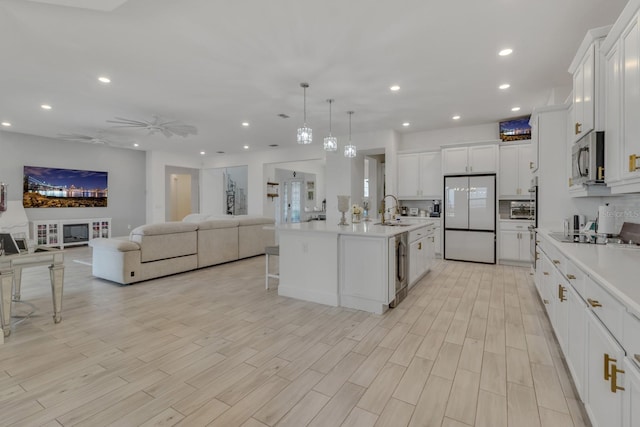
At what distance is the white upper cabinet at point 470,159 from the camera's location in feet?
19.1

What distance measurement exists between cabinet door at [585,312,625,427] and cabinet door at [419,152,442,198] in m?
5.26

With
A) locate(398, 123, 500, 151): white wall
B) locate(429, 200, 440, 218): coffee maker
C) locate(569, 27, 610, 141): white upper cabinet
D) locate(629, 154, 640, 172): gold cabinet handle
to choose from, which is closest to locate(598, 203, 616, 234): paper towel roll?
locate(569, 27, 610, 141): white upper cabinet

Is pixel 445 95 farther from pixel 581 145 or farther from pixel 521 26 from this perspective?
pixel 581 145

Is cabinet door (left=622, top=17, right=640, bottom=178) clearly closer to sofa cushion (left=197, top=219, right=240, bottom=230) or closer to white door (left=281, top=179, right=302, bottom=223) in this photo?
sofa cushion (left=197, top=219, right=240, bottom=230)

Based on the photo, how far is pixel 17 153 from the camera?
7.23 metres

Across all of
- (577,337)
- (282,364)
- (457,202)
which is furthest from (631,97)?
(457,202)

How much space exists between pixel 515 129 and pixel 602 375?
5795mm

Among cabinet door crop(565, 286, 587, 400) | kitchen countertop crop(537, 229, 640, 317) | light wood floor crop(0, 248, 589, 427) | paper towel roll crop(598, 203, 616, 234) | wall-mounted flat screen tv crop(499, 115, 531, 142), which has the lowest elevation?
light wood floor crop(0, 248, 589, 427)

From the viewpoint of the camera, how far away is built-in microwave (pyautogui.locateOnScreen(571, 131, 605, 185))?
230 cm

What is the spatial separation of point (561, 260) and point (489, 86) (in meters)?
3.07

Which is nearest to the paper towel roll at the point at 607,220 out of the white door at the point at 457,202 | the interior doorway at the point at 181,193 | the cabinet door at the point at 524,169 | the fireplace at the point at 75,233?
the cabinet door at the point at 524,169

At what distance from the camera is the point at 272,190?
9758mm

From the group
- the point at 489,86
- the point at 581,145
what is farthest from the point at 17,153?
the point at 581,145

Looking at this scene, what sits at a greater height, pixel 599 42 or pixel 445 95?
pixel 445 95
